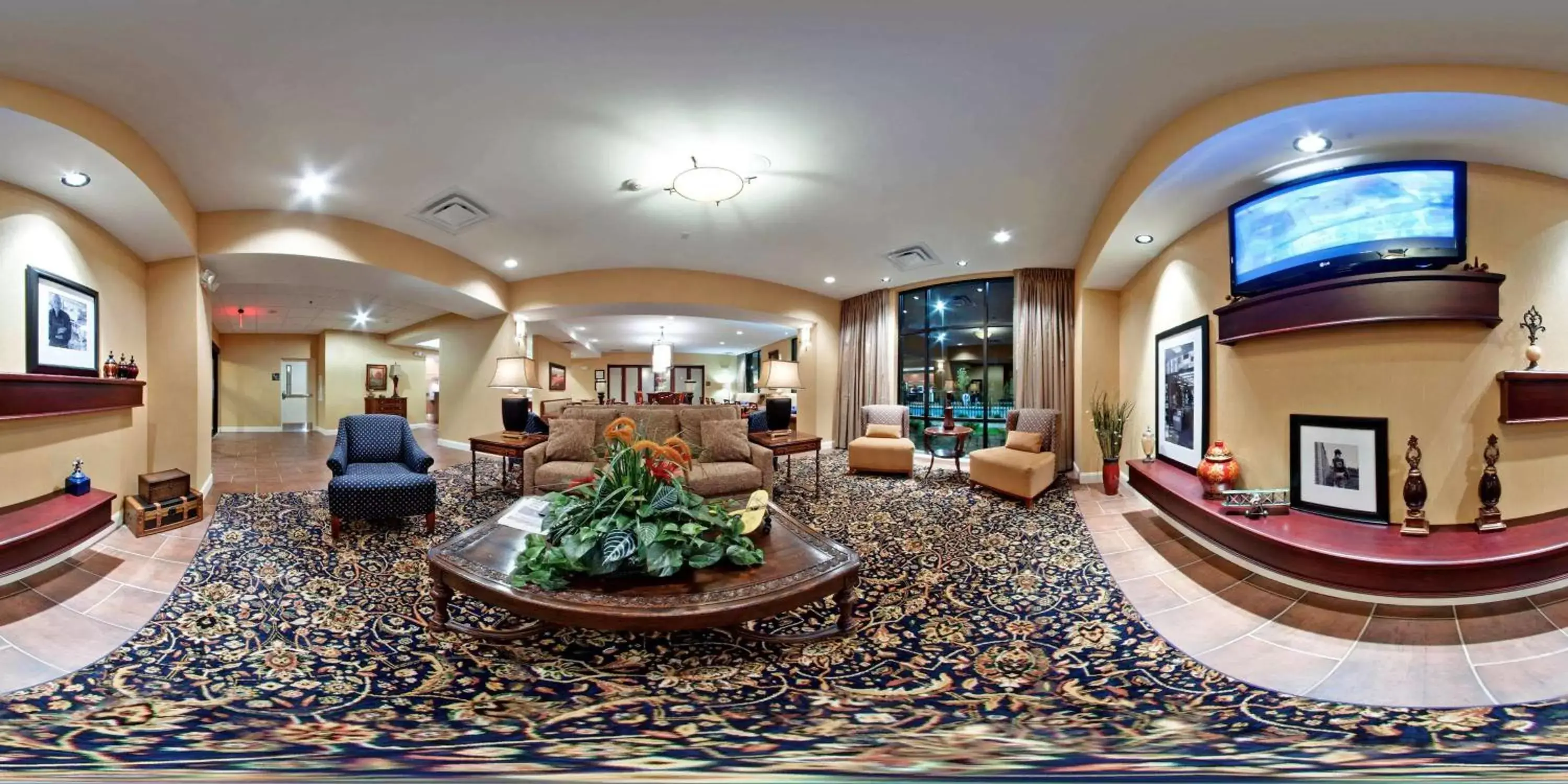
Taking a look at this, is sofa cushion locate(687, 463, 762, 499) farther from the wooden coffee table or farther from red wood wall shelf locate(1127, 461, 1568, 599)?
red wood wall shelf locate(1127, 461, 1568, 599)

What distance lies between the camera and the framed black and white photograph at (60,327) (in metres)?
2.75

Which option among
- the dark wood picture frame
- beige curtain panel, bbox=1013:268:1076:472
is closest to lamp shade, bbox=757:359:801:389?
beige curtain panel, bbox=1013:268:1076:472

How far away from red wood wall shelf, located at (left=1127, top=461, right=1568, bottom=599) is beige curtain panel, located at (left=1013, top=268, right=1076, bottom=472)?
3.06m

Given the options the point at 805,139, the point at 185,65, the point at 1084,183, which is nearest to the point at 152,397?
the point at 185,65

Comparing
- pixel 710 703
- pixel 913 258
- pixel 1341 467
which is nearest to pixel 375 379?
pixel 913 258

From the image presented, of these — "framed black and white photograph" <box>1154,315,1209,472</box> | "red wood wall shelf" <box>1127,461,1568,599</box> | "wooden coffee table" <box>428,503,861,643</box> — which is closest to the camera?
"wooden coffee table" <box>428,503,861,643</box>

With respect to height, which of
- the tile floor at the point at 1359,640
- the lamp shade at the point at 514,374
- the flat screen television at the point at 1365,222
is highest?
the flat screen television at the point at 1365,222

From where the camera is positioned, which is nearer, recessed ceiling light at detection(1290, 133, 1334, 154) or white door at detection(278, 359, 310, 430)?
recessed ceiling light at detection(1290, 133, 1334, 154)

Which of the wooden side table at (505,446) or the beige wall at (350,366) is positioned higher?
the beige wall at (350,366)

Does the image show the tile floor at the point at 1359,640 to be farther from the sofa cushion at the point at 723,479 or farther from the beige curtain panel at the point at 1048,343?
the beige curtain panel at the point at 1048,343

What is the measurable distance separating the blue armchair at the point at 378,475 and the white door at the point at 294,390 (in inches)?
323

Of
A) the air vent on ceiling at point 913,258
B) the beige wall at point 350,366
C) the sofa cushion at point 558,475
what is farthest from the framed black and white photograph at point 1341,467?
the beige wall at point 350,366

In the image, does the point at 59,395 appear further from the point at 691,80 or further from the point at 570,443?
the point at 691,80

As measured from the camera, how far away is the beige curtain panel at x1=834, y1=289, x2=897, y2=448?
22.1 ft
